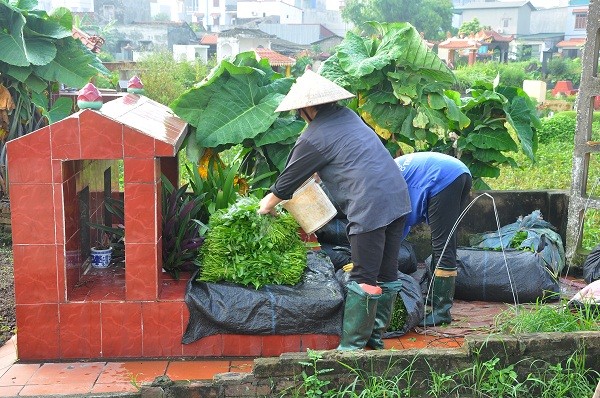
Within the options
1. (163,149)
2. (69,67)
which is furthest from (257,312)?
(69,67)

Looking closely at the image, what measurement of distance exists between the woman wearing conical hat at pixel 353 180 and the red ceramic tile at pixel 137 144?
30.7 inches

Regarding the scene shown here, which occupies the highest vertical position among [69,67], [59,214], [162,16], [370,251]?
[162,16]

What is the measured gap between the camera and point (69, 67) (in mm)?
8508

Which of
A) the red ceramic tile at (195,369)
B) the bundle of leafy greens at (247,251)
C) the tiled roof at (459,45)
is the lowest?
the red ceramic tile at (195,369)

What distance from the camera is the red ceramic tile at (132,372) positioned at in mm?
4281

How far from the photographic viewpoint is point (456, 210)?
5238mm

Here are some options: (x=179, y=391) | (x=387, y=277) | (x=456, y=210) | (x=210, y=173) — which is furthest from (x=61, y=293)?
(x=456, y=210)

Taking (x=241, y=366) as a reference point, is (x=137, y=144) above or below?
above

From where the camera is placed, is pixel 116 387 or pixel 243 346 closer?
pixel 116 387

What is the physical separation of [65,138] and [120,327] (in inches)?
47.9

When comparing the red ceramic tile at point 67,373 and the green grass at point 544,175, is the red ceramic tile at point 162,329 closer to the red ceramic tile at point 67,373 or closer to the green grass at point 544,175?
the red ceramic tile at point 67,373

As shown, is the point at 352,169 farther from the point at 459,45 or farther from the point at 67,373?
the point at 459,45

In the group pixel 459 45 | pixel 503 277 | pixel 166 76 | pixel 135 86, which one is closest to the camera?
pixel 503 277

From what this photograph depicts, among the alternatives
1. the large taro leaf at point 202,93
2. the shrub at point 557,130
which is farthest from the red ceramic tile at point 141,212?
the shrub at point 557,130
